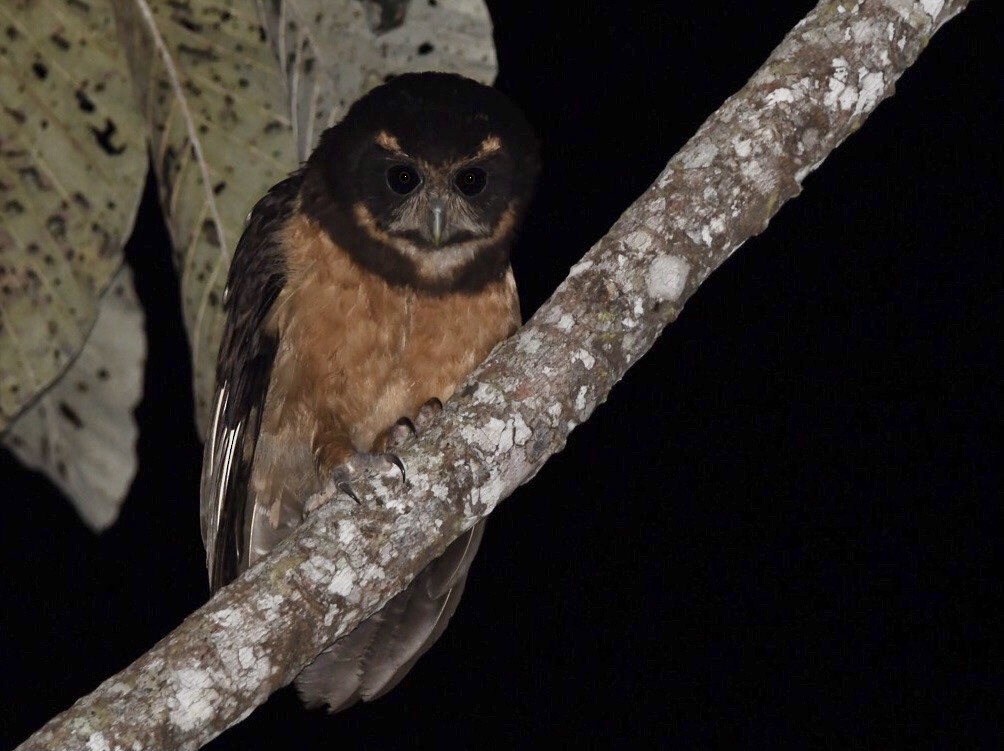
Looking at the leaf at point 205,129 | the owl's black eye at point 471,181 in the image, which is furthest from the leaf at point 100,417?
the owl's black eye at point 471,181

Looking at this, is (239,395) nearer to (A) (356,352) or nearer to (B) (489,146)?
(A) (356,352)

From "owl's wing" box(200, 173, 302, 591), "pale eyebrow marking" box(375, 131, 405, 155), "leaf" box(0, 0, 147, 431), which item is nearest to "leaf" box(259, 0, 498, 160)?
"leaf" box(0, 0, 147, 431)

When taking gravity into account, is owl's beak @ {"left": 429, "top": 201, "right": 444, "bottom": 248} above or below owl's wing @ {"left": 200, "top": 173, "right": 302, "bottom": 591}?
above

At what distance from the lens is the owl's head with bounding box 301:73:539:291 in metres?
3.05

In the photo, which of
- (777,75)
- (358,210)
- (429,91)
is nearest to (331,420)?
(358,210)

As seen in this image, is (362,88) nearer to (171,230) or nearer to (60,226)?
(171,230)

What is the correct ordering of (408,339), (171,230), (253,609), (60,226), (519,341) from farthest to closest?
(408,339), (171,230), (60,226), (519,341), (253,609)

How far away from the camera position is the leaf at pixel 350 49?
8.46 feet

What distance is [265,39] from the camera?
2.66m

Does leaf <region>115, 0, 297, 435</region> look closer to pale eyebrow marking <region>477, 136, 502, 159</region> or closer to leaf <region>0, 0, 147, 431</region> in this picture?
leaf <region>0, 0, 147, 431</region>

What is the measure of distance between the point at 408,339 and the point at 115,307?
25.0 inches

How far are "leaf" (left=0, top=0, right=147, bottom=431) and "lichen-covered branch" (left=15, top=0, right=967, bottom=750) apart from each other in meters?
0.61

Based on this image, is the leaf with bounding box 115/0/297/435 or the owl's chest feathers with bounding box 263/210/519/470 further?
the owl's chest feathers with bounding box 263/210/519/470

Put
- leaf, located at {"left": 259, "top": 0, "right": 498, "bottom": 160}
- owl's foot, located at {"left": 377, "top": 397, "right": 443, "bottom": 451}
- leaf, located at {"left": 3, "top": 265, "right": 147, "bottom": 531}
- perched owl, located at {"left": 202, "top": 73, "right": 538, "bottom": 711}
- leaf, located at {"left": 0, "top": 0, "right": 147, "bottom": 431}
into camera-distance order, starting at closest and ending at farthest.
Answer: leaf, located at {"left": 0, "top": 0, "right": 147, "bottom": 431}
leaf, located at {"left": 259, "top": 0, "right": 498, "bottom": 160}
leaf, located at {"left": 3, "top": 265, "right": 147, "bottom": 531}
owl's foot, located at {"left": 377, "top": 397, "right": 443, "bottom": 451}
perched owl, located at {"left": 202, "top": 73, "right": 538, "bottom": 711}
